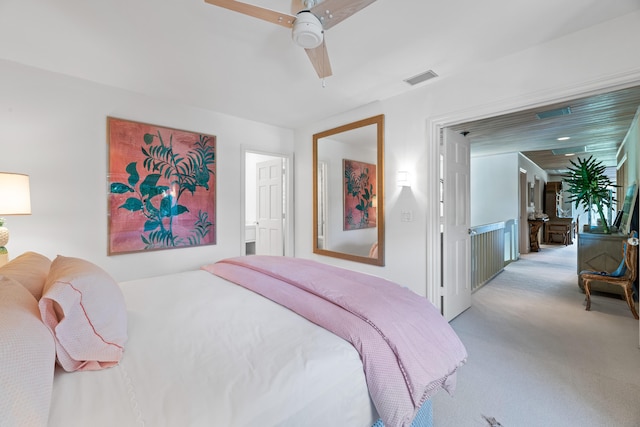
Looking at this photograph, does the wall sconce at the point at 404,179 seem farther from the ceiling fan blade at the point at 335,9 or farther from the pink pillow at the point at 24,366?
the pink pillow at the point at 24,366

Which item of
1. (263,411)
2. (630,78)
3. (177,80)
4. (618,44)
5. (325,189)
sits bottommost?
(263,411)

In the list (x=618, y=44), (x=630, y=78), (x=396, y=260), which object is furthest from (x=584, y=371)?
(x=618, y=44)

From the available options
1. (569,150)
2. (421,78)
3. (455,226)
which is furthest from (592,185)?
(421,78)

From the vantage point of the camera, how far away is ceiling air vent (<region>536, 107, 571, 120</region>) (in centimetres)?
301

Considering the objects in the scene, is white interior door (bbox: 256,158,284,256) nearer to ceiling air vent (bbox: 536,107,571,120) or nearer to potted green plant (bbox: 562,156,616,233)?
ceiling air vent (bbox: 536,107,571,120)

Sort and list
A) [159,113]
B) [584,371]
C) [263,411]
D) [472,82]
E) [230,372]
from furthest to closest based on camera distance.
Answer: [159,113] → [472,82] → [584,371] → [230,372] → [263,411]

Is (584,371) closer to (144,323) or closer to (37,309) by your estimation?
(144,323)

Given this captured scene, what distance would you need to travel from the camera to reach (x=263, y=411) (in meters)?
0.82

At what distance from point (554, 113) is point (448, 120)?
1.48 metres

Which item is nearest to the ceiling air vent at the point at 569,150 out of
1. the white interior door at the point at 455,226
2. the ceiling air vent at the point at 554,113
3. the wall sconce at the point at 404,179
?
the ceiling air vent at the point at 554,113

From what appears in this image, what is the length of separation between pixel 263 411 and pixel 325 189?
3325mm

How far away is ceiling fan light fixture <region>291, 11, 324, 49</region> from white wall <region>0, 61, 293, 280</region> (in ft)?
7.85

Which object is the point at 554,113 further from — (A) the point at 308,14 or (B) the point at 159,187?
(B) the point at 159,187

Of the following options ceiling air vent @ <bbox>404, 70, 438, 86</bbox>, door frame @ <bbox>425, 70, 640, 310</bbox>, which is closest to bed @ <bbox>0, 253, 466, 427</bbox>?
door frame @ <bbox>425, 70, 640, 310</bbox>
